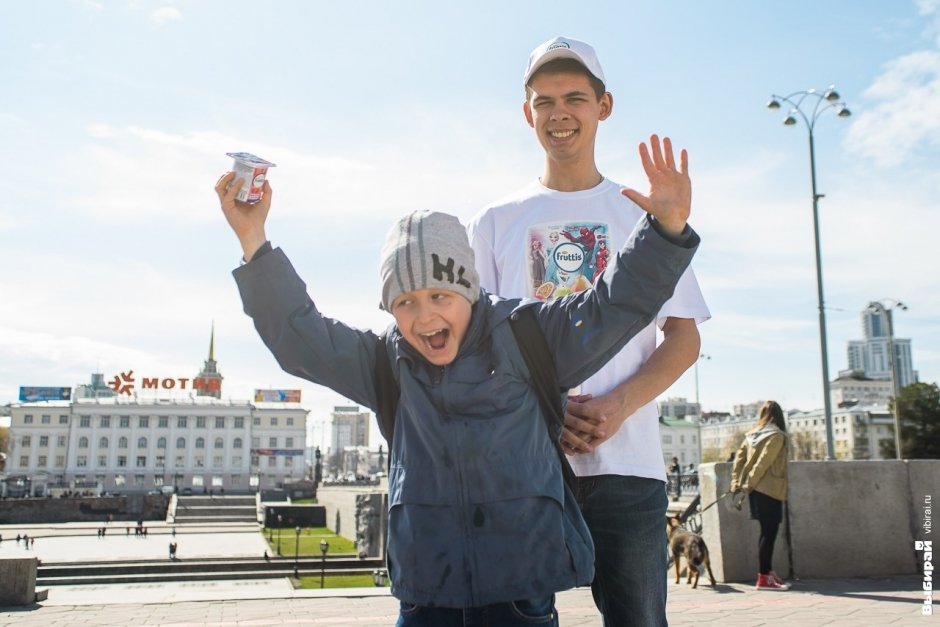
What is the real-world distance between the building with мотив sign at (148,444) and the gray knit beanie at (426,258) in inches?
3915

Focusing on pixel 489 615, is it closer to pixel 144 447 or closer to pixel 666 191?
pixel 666 191

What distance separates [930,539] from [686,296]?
7.26 metres

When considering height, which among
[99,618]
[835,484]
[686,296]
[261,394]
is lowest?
[99,618]

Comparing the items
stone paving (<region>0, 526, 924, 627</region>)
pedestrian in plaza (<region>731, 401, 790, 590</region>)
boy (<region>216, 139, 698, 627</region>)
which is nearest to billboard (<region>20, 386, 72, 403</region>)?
stone paving (<region>0, 526, 924, 627</region>)

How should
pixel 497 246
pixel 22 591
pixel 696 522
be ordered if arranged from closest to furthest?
pixel 497 246, pixel 22 591, pixel 696 522

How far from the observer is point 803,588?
7.35m

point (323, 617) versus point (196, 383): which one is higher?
point (196, 383)

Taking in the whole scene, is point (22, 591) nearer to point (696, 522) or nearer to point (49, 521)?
point (696, 522)

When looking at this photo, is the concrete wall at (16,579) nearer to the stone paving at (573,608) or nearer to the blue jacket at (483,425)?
the stone paving at (573,608)

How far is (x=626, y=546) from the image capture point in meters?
2.38

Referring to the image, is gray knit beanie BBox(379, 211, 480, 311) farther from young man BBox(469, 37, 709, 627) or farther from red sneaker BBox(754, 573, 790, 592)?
red sneaker BBox(754, 573, 790, 592)

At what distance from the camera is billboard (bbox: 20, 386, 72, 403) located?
10956cm

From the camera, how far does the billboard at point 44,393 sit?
109562mm

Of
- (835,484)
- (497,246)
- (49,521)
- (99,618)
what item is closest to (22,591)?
(99,618)
